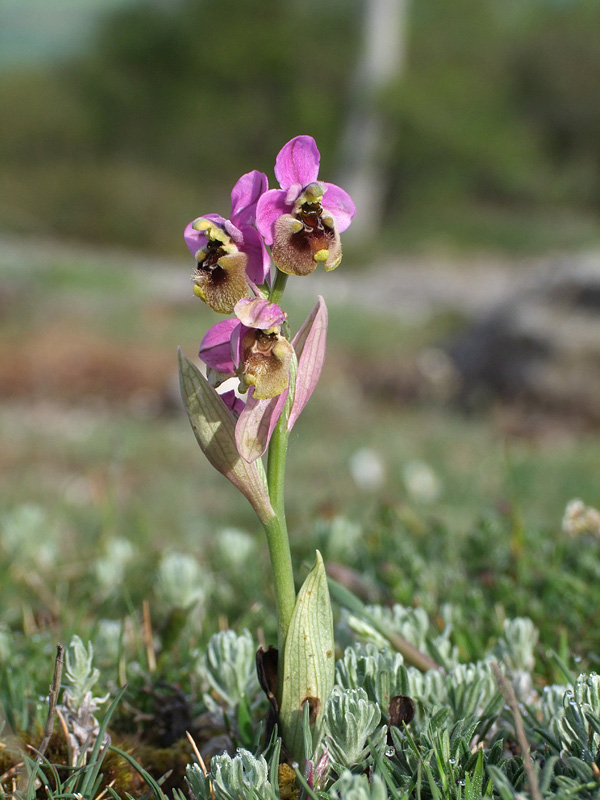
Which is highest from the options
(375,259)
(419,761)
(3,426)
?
(375,259)

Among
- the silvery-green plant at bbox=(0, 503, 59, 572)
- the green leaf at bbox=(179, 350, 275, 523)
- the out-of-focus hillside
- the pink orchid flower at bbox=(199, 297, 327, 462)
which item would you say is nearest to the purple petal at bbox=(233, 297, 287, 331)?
the pink orchid flower at bbox=(199, 297, 327, 462)

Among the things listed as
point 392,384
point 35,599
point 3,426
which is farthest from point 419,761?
point 392,384

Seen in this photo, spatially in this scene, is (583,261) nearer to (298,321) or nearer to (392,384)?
(392,384)

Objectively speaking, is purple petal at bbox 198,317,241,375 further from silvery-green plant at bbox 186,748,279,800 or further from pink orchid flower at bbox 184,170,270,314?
silvery-green plant at bbox 186,748,279,800

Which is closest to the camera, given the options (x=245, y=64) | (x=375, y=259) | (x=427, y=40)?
(x=375, y=259)

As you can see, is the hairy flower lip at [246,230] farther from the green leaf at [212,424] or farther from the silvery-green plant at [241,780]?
the silvery-green plant at [241,780]
